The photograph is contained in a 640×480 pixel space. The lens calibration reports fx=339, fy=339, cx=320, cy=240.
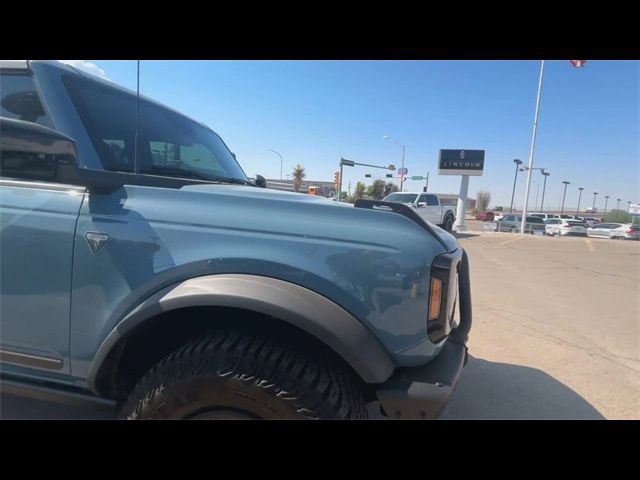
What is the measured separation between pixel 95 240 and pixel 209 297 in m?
0.63

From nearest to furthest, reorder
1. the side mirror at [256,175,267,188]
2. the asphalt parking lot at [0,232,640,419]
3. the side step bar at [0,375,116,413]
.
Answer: the side step bar at [0,375,116,413] → the asphalt parking lot at [0,232,640,419] → the side mirror at [256,175,267,188]

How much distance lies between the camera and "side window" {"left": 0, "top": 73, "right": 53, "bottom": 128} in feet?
6.21

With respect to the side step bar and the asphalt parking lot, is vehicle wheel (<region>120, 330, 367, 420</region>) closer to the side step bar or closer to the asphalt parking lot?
the side step bar

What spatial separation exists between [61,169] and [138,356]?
3.16ft

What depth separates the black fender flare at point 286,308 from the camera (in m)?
A: 1.39

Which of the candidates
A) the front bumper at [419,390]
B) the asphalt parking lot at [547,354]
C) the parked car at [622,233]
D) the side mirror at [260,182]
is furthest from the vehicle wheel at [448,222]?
the front bumper at [419,390]

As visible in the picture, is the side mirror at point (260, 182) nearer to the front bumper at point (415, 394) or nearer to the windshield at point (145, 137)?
the windshield at point (145, 137)

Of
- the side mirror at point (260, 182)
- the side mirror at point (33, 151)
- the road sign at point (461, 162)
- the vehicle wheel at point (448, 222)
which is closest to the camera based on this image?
the side mirror at point (33, 151)

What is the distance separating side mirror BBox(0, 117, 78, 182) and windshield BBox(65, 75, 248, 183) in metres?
0.34

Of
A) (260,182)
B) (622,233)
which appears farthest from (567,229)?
(260,182)

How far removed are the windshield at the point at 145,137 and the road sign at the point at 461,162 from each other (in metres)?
23.1

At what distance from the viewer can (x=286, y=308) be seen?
1.38 metres

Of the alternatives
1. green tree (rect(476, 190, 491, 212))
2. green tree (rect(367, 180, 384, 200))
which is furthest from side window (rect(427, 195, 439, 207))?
green tree (rect(476, 190, 491, 212))
